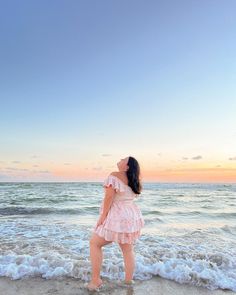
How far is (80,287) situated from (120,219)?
4.09 feet

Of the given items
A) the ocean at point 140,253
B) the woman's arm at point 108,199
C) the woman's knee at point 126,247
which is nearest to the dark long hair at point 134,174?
the woman's arm at point 108,199

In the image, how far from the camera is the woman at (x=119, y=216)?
15.6 feet

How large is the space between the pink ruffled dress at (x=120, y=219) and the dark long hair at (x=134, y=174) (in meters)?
0.07

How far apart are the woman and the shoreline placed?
248 millimetres

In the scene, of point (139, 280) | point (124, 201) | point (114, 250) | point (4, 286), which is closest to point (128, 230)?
point (124, 201)

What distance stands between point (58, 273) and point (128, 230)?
1.62 metres

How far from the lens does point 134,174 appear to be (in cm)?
488

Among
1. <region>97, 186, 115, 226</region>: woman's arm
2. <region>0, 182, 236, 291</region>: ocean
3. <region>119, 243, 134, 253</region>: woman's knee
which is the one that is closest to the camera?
<region>97, 186, 115, 226</region>: woman's arm

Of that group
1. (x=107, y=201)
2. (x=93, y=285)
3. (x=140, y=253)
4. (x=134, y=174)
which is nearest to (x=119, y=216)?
(x=107, y=201)

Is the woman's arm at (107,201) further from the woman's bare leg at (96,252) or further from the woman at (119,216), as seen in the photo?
the woman's bare leg at (96,252)

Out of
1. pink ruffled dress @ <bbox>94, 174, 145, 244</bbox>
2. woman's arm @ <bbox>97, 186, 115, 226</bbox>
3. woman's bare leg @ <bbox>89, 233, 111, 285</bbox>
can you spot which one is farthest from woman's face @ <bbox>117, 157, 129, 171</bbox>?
woman's bare leg @ <bbox>89, 233, 111, 285</bbox>

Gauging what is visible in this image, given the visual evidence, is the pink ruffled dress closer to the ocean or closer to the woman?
the woman

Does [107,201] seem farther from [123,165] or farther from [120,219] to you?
[123,165]

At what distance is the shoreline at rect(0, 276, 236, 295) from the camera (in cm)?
484
